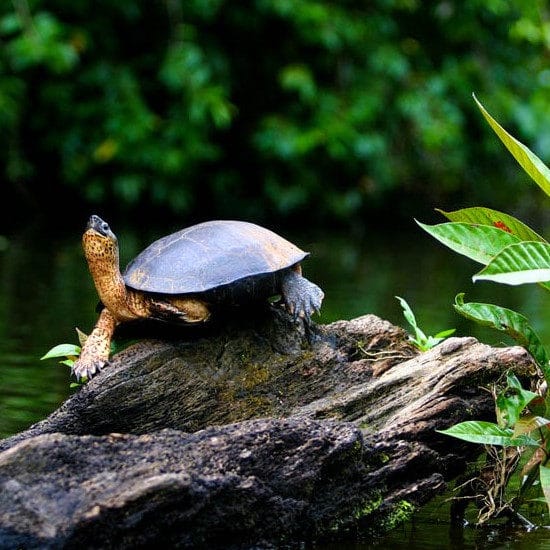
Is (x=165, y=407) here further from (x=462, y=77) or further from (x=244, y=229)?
(x=462, y=77)

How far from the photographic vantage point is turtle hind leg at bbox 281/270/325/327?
3.90 metres

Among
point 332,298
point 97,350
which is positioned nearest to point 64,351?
point 97,350

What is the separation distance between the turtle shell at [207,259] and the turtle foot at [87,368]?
11.5 inches

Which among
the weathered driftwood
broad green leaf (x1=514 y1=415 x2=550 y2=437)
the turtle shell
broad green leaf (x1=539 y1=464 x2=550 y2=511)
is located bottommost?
broad green leaf (x1=539 y1=464 x2=550 y2=511)

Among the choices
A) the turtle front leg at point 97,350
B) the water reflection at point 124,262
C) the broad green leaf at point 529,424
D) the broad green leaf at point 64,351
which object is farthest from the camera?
the water reflection at point 124,262

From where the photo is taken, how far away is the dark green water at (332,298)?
350 centimetres

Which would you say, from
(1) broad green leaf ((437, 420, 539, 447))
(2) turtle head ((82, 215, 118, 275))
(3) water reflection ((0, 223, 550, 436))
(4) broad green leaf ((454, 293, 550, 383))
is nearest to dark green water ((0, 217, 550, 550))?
(3) water reflection ((0, 223, 550, 436))

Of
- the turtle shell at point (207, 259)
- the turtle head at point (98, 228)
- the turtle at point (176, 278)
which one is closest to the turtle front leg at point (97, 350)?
the turtle at point (176, 278)

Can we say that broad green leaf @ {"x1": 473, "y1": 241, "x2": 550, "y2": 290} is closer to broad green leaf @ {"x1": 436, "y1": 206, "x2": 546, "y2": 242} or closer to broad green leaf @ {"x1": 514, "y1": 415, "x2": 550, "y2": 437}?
broad green leaf @ {"x1": 436, "y1": 206, "x2": 546, "y2": 242}

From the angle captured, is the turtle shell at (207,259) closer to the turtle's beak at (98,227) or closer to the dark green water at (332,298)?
the turtle's beak at (98,227)

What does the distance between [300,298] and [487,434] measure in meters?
1.00

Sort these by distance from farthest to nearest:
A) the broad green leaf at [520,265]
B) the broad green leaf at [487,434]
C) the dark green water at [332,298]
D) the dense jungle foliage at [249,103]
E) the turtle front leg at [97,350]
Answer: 1. the dense jungle foliage at [249,103]
2. the turtle front leg at [97,350]
3. the dark green water at [332,298]
4. the broad green leaf at [487,434]
5. the broad green leaf at [520,265]

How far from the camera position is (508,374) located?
10.9 ft

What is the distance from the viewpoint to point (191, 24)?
612 inches
